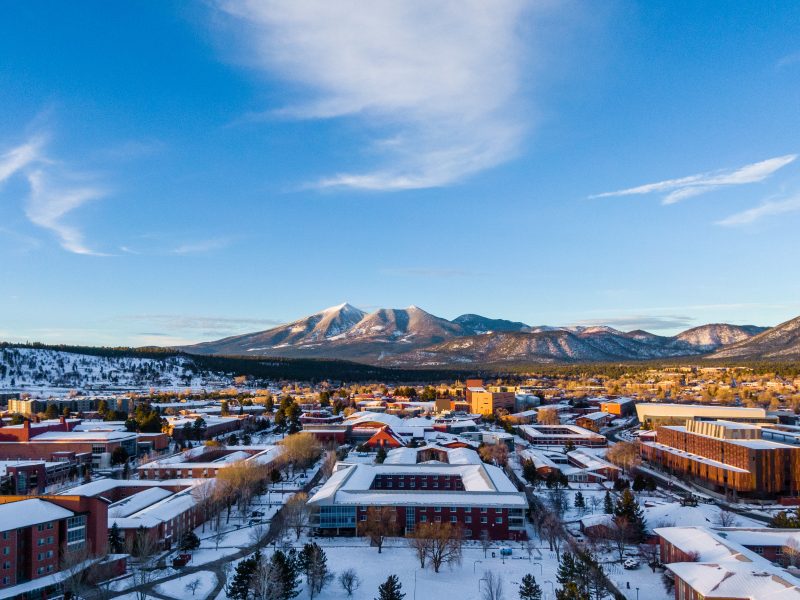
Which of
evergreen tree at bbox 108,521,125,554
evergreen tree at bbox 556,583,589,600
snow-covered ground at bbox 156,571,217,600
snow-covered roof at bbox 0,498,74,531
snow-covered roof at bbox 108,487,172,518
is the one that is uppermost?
snow-covered roof at bbox 0,498,74,531

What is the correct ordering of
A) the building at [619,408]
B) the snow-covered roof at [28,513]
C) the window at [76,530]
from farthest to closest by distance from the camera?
1. the building at [619,408]
2. the window at [76,530]
3. the snow-covered roof at [28,513]

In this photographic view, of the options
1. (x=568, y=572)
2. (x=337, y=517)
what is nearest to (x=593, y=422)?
A: (x=337, y=517)

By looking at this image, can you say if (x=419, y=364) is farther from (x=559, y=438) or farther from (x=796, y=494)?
(x=796, y=494)

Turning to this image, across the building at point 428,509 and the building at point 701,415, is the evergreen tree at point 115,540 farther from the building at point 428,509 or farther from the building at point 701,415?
the building at point 701,415

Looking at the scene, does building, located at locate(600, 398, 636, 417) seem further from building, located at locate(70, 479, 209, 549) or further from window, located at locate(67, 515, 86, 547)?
window, located at locate(67, 515, 86, 547)

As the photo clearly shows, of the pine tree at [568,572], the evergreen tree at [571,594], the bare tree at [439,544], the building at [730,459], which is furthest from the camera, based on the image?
the building at [730,459]

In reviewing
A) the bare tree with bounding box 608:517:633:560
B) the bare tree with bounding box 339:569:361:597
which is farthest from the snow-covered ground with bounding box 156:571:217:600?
the bare tree with bounding box 608:517:633:560

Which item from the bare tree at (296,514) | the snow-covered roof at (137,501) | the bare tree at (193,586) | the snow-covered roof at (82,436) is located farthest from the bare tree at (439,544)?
the snow-covered roof at (82,436)

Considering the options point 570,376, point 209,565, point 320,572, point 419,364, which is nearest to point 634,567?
point 320,572
